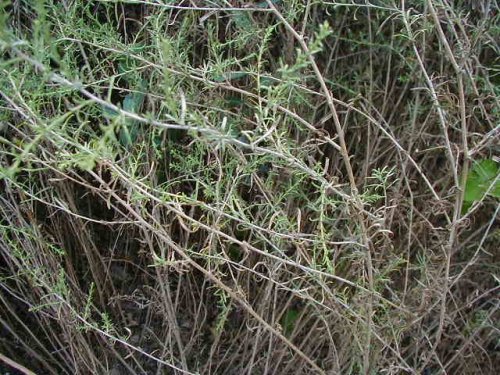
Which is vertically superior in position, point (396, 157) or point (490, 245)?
point (396, 157)

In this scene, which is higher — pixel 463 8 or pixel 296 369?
pixel 463 8

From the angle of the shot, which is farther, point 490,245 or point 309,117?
point 490,245

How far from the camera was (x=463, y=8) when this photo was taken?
166cm

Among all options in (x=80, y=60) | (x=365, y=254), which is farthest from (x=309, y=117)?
(x=80, y=60)

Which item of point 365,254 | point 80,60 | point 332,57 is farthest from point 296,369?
point 80,60

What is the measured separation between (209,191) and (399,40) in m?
0.69

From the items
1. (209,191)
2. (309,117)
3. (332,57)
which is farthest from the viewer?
(332,57)

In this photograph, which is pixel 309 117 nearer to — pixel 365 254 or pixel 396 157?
pixel 396 157

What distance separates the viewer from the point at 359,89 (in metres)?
1.69

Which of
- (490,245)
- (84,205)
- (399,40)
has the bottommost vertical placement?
(490,245)

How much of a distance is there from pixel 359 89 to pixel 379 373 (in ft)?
2.29

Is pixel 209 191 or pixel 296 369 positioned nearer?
pixel 209 191

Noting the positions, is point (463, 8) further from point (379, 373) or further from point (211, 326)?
point (211, 326)

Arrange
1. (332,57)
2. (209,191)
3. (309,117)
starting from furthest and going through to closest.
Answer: (332,57), (309,117), (209,191)
